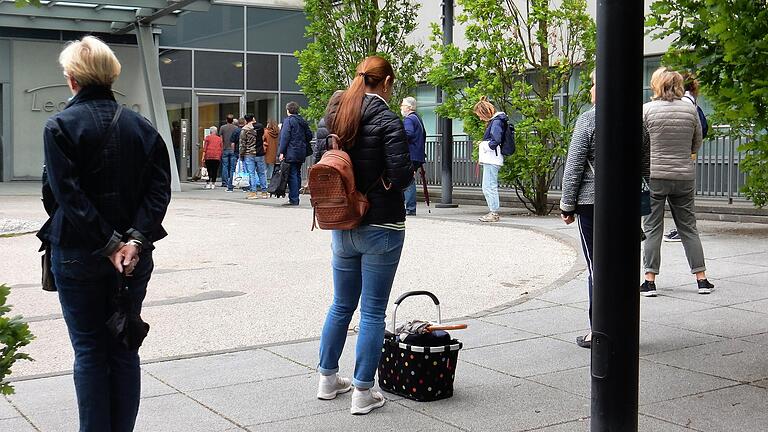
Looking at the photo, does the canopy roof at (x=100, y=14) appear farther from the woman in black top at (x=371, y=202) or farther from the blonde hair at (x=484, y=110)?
the woman in black top at (x=371, y=202)

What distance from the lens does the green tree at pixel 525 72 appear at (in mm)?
A: 15961

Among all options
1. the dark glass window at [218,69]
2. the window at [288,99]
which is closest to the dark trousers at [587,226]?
the dark glass window at [218,69]

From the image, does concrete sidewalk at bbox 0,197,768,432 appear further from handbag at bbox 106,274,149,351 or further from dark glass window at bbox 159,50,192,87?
dark glass window at bbox 159,50,192,87

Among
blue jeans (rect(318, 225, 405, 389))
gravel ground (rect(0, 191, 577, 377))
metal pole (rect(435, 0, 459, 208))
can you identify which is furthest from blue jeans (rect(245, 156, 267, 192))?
blue jeans (rect(318, 225, 405, 389))

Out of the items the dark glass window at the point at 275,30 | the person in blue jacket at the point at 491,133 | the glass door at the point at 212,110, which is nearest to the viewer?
the person in blue jacket at the point at 491,133

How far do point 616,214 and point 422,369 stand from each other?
1743mm

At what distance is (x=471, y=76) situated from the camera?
1645 centimetres

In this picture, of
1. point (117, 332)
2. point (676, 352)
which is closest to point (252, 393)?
point (117, 332)

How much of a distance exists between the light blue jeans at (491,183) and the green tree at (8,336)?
1282 cm

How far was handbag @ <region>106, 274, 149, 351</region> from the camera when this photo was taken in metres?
4.11

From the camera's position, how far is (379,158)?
5.11 meters

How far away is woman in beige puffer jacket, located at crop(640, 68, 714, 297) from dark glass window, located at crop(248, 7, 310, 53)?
961 inches

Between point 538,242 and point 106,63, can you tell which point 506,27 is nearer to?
point 538,242

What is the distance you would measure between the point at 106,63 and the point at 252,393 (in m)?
2.13
